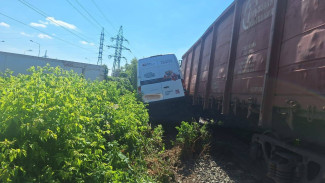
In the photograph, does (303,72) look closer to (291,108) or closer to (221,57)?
(291,108)

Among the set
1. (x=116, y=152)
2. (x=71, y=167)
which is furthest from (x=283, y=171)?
(x=71, y=167)

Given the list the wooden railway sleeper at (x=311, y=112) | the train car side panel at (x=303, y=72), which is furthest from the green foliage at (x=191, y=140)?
the wooden railway sleeper at (x=311, y=112)

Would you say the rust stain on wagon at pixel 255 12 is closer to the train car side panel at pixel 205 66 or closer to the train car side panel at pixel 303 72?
the train car side panel at pixel 303 72

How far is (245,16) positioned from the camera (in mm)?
5184

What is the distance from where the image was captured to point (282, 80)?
344 centimetres

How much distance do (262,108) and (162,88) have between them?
6141 mm

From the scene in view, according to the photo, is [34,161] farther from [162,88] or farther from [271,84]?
[162,88]

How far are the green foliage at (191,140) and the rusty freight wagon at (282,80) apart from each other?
3.73ft

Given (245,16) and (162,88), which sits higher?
(245,16)

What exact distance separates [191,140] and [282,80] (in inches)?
123

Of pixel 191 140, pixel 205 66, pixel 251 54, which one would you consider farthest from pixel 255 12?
pixel 205 66

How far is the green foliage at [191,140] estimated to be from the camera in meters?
5.98

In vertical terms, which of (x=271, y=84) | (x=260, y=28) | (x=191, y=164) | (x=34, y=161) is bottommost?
(x=191, y=164)

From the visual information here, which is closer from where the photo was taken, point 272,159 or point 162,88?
point 272,159
